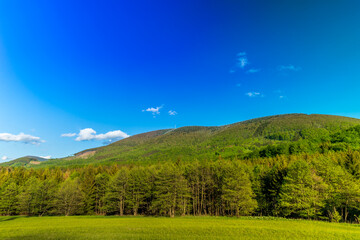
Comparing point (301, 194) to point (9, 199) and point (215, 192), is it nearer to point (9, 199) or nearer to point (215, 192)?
point (215, 192)

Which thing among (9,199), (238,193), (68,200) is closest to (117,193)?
(68,200)

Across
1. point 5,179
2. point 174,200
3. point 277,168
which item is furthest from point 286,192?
point 5,179

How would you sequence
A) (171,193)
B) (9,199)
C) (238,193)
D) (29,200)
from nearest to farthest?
(238,193) → (171,193) → (29,200) → (9,199)

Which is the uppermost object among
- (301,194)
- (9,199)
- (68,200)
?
(301,194)

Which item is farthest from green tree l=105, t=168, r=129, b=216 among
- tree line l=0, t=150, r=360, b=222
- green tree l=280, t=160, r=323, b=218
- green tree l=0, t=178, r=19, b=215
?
green tree l=280, t=160, r=323, b=218

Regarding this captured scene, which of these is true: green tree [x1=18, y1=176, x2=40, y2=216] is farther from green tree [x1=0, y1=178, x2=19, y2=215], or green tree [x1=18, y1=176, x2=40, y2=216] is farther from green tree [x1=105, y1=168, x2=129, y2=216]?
green tree [x1=105, y1=168, x2=129, y2=216]

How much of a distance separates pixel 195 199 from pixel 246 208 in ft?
65.3

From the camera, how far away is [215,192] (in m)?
66.0

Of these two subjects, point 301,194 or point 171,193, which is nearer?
point 301,194

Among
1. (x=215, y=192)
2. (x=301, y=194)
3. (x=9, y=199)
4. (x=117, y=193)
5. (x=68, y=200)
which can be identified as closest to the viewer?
(x=301, y=194)

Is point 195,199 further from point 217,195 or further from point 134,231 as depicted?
point 134,231

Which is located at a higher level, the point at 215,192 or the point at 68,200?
the point at 215,192

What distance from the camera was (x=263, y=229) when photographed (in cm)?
3025

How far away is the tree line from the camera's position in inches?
1756
